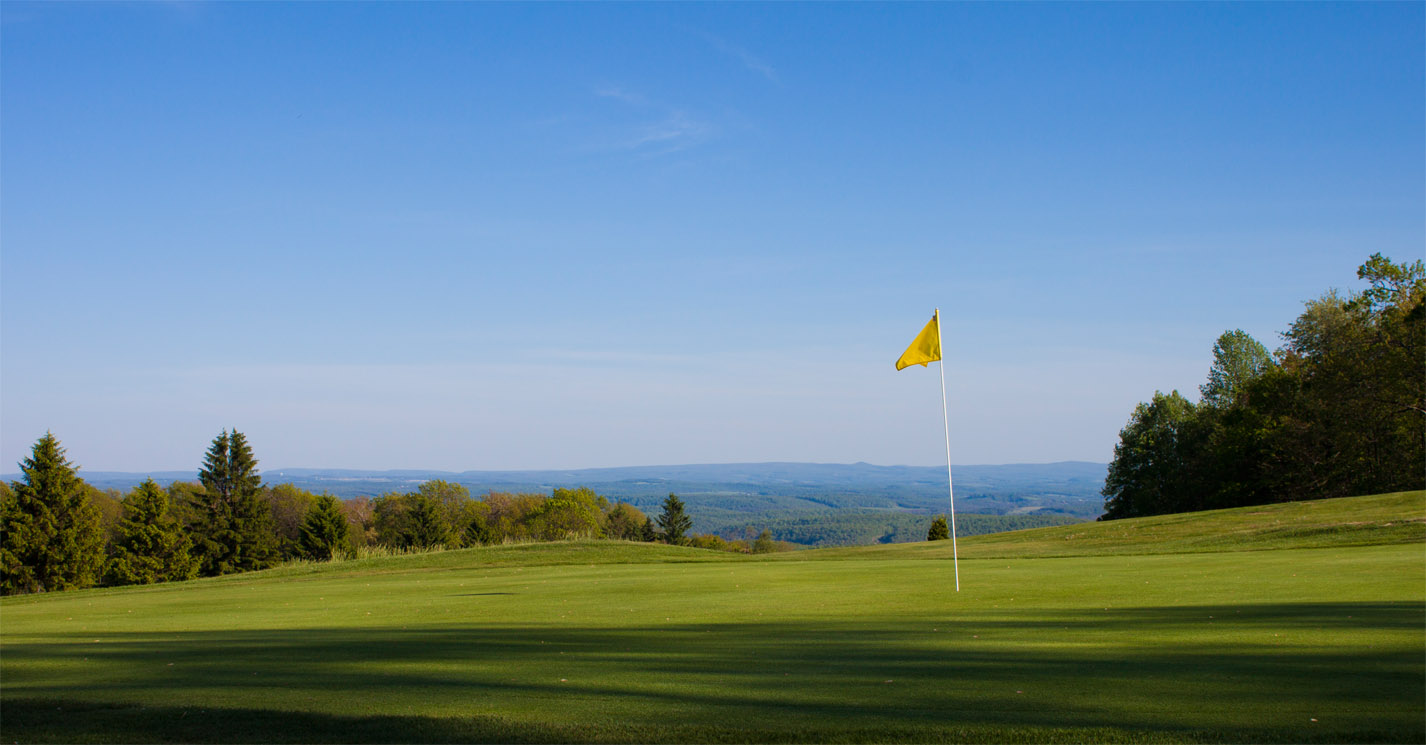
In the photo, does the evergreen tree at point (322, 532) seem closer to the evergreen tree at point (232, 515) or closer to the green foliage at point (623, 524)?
the evergreen tree at point (232, 515)

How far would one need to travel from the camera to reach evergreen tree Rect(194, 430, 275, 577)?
6756cm

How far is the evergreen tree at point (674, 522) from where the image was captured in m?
99.5

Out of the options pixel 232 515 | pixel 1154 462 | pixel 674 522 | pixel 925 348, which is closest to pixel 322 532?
pixel 232 515

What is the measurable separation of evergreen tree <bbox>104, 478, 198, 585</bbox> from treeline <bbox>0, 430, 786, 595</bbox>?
7cm

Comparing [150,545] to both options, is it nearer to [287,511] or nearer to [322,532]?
[322,532]

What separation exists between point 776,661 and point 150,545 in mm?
64731

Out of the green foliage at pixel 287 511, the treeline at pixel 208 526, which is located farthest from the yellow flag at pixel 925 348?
the green foliage at pixel 287 511

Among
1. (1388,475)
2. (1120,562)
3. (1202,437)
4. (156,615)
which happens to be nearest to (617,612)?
(156,615)

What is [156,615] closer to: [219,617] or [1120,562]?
[219,617]

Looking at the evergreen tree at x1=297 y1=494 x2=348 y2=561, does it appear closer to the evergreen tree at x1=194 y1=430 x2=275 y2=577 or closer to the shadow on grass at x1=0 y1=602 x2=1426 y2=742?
the evergreen tree at x1=194 y1=430 x2=275 y2=577

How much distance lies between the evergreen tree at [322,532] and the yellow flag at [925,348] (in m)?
60.0

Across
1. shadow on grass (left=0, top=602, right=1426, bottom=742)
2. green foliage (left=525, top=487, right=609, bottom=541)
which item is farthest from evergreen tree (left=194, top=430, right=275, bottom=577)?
shadow on grass (left=0, top=602, right=1426, bottom=742)

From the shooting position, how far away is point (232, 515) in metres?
68.9

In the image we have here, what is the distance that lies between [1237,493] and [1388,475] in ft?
30.8
